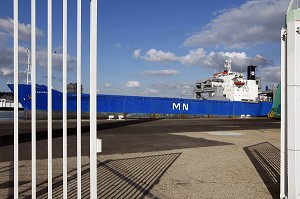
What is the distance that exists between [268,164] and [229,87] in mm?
47718

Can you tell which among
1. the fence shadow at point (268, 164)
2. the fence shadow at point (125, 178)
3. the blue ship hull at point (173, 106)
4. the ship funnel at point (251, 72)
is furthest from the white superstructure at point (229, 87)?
the fence shadow at point (125, 178)

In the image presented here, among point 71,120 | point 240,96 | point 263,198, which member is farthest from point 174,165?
point 240,96

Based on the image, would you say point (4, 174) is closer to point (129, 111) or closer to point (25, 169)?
point (25, 169)

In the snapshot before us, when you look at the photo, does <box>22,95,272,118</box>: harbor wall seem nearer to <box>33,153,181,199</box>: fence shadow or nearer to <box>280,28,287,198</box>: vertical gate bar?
<box>33,153,181,199</box>: fence shadow

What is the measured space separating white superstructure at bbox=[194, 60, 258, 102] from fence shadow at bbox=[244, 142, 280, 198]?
142 feet

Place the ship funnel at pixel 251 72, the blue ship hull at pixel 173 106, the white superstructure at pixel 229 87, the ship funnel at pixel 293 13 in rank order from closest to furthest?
Answer: the ship funnel at pixel 293 13 → the blue ship hull at pixel 173 106 → the white superstructure at pixel 229 87 → the ship funnel at pixel 251 72

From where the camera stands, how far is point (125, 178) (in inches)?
266

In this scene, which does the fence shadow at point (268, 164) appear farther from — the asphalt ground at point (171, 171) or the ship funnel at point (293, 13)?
the ship funnel at point (293, 13)

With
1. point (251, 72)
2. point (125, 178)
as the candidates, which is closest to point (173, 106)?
point (251, 72)

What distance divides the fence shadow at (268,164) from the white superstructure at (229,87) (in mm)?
43226

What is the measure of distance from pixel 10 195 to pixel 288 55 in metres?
4.99

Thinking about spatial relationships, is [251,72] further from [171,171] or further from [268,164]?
[171,171]

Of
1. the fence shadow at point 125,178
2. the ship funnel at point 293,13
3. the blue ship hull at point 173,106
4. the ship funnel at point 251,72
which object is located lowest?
the fence shadow at point 125,178

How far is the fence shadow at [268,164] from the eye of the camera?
6.35m
